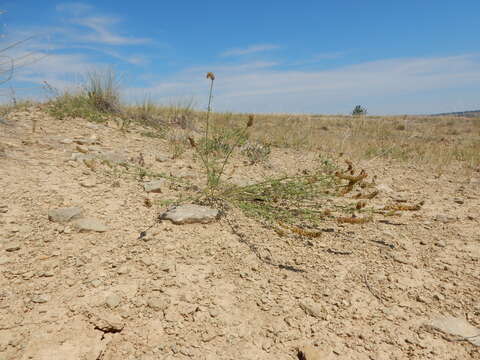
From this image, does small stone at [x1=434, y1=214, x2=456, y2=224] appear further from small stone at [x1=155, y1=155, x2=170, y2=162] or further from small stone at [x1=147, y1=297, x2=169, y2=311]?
small stone at [x1=155, y1=155, x2=170, y2=162]

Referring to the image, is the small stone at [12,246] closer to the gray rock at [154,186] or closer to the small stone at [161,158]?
the gray rock at [154,186]

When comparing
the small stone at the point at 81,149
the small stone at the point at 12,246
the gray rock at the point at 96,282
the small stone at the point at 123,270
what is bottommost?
the gray rock at the point at 96,282

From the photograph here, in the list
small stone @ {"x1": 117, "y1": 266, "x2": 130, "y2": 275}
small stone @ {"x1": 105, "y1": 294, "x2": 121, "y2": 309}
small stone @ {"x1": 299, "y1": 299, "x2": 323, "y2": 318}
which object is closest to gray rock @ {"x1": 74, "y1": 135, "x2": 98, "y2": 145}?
small stone @ {"x1": 117, "y1": 266, "x2": 130, "y2": 275}

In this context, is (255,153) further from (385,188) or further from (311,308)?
(311,308)

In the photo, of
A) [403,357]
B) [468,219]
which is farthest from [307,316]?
[468,219]

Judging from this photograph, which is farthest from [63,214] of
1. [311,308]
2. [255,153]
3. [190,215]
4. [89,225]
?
[255,153]

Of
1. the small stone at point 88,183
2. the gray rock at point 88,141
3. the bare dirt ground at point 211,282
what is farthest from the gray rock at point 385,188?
the gray rock at point 88,141

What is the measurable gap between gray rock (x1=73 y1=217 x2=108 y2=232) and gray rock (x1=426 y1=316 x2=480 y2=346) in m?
1.62

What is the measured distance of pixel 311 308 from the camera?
1.34 metres

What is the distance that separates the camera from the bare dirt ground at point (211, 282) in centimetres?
117

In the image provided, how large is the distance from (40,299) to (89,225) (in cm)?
54

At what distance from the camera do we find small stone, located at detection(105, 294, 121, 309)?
1.27 metres

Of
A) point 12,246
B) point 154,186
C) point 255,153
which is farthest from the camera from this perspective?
point 255,153

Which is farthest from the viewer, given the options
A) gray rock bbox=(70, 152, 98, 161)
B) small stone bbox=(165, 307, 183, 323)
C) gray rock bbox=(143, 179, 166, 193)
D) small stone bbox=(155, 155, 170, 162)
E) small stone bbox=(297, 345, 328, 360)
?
small stone bbox=(155, 155, 170, 162)
